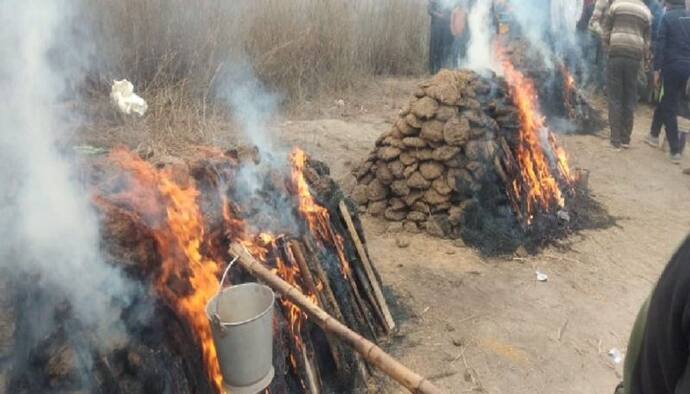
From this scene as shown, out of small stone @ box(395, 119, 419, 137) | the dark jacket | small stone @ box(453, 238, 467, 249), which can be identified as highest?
the dark jacket

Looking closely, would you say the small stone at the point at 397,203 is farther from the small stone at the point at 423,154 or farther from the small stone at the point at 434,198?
the small stone at the point at 423,154

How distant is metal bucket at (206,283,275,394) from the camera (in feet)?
7.43

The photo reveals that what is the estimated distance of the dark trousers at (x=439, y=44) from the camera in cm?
1096

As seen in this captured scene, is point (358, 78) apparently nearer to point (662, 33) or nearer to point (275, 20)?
point (275, 20)

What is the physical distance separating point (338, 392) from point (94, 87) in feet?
19.7

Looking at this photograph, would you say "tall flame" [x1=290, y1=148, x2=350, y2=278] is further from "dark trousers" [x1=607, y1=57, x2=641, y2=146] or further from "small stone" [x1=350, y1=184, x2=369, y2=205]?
"dark trousers" [x1=607, y1=57, x2=641, y2=146]

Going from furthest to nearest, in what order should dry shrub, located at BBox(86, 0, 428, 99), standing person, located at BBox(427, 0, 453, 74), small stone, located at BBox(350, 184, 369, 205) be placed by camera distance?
standing person, located at BBox(427, 0, 453, 74) → dry shrub, located at BBox(86, 0, 428, 99) → small stone, located at BBox(350, 184, 369, 205)

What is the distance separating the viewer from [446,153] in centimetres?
568

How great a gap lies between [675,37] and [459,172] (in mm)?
5015

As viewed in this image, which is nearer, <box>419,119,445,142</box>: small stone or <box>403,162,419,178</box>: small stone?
<box>419,119,445,142</box>: small stone

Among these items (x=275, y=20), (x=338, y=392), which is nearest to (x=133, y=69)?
(x=275, y=20)

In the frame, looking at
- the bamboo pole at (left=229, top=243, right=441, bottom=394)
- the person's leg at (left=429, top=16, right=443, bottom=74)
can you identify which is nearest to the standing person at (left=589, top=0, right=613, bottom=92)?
the person's leg at (left=429, top=16, right=443, bottom=74)

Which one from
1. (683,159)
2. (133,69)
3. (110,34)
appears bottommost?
(683,159)

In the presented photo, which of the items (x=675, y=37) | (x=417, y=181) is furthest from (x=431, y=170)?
(x=675, y=37)
